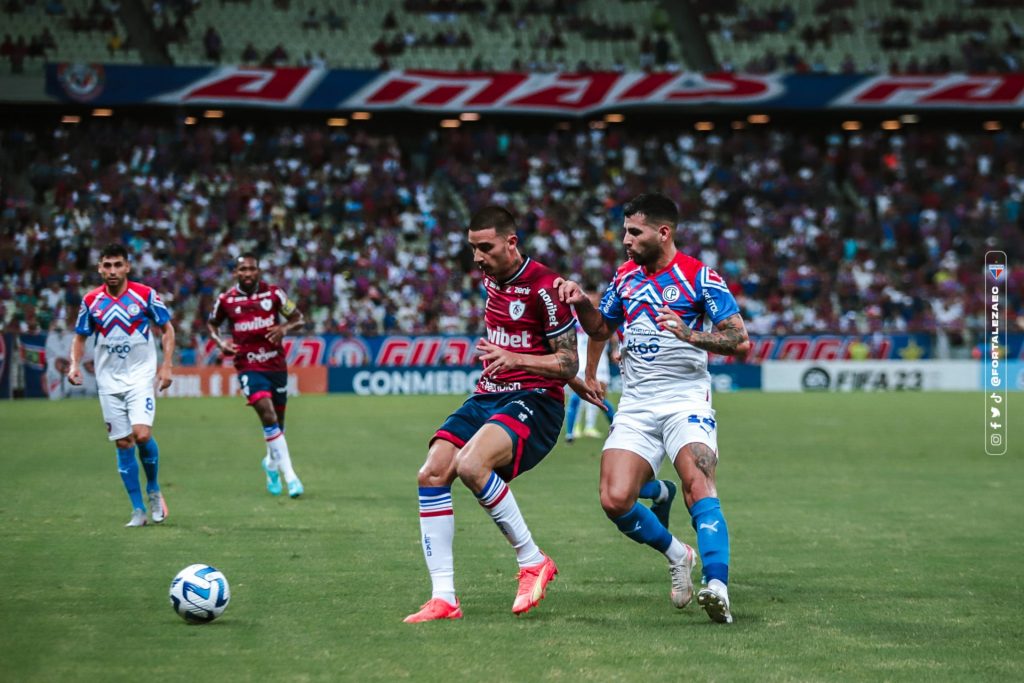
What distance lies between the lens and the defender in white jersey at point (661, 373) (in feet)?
25.2

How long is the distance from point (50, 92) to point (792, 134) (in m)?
25.4

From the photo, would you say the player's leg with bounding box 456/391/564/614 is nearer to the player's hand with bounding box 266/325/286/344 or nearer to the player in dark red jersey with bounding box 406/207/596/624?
the player in dark red jersey with bounding box 406/207/596/624

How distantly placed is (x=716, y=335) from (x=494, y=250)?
138 cm

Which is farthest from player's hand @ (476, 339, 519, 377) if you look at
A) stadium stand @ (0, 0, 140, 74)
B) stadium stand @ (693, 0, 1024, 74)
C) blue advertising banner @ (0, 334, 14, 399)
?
stadium stand @ (693, 0, 1024, 74)

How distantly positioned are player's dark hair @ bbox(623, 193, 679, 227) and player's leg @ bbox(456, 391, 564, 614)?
125cm

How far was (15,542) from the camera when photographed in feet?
33.7

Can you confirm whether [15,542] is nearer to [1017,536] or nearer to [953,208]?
[1017,536]

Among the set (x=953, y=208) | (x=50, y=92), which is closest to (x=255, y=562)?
(x=50, y=92)


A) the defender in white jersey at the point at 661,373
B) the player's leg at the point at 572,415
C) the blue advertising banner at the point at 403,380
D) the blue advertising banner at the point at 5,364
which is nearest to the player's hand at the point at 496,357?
the defender in white jersey at the point at 661,373

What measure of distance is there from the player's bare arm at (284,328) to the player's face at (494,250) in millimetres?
6773

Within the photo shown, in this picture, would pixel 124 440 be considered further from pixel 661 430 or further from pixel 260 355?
pixel 661 430

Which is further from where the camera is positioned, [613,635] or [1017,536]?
[1017,536]

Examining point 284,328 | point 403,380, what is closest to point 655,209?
point 284,328

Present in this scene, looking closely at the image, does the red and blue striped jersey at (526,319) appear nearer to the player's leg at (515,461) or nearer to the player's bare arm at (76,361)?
the player's leg at (515,461)
